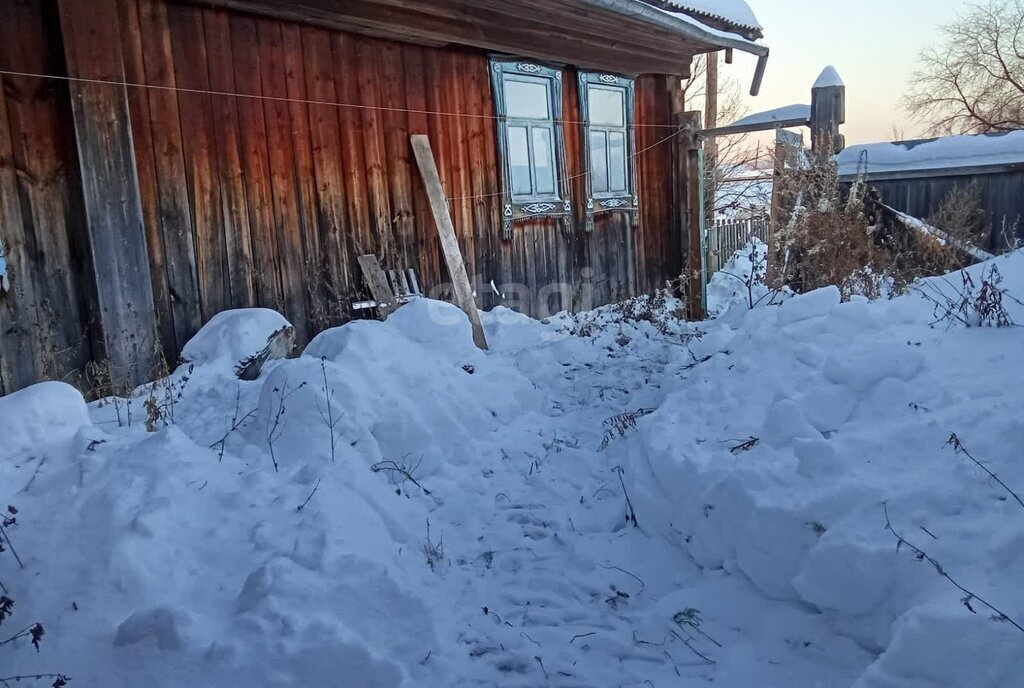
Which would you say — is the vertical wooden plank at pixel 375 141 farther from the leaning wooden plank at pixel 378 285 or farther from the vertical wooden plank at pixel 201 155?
the vertical wooden plank at pixel 201 155

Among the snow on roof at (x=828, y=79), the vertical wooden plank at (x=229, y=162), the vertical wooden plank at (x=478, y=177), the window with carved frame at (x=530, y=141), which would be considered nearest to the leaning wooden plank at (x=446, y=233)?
the vertical wooden plank at (x=478, y=177)

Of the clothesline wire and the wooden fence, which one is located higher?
the clothesline wire

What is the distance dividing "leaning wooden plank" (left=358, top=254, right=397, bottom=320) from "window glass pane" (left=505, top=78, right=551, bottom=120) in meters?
2.39

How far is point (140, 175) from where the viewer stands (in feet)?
15.0

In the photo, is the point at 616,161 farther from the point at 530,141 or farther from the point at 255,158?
the point at 255,158

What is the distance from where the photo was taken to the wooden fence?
605 inches

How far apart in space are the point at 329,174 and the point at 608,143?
3.92 metres

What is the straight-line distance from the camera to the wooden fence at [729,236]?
1537 cm

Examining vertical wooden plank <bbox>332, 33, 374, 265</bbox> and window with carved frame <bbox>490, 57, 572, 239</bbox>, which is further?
window with carved frame <bbox>490, 57, 572, 239</bbox>

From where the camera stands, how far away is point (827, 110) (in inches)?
412

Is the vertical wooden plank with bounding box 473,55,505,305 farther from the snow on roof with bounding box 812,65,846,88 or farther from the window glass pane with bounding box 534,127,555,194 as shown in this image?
the snow on roof with bounding box 812,65,846,88

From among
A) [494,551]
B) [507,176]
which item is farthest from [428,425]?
[507,176]

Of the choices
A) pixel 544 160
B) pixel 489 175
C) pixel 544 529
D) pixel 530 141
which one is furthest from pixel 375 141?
pixel 544 529

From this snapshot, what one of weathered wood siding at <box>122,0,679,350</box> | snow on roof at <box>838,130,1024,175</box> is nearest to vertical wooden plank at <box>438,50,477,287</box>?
weathered wood siding at <box>122,0,679,350</box>
